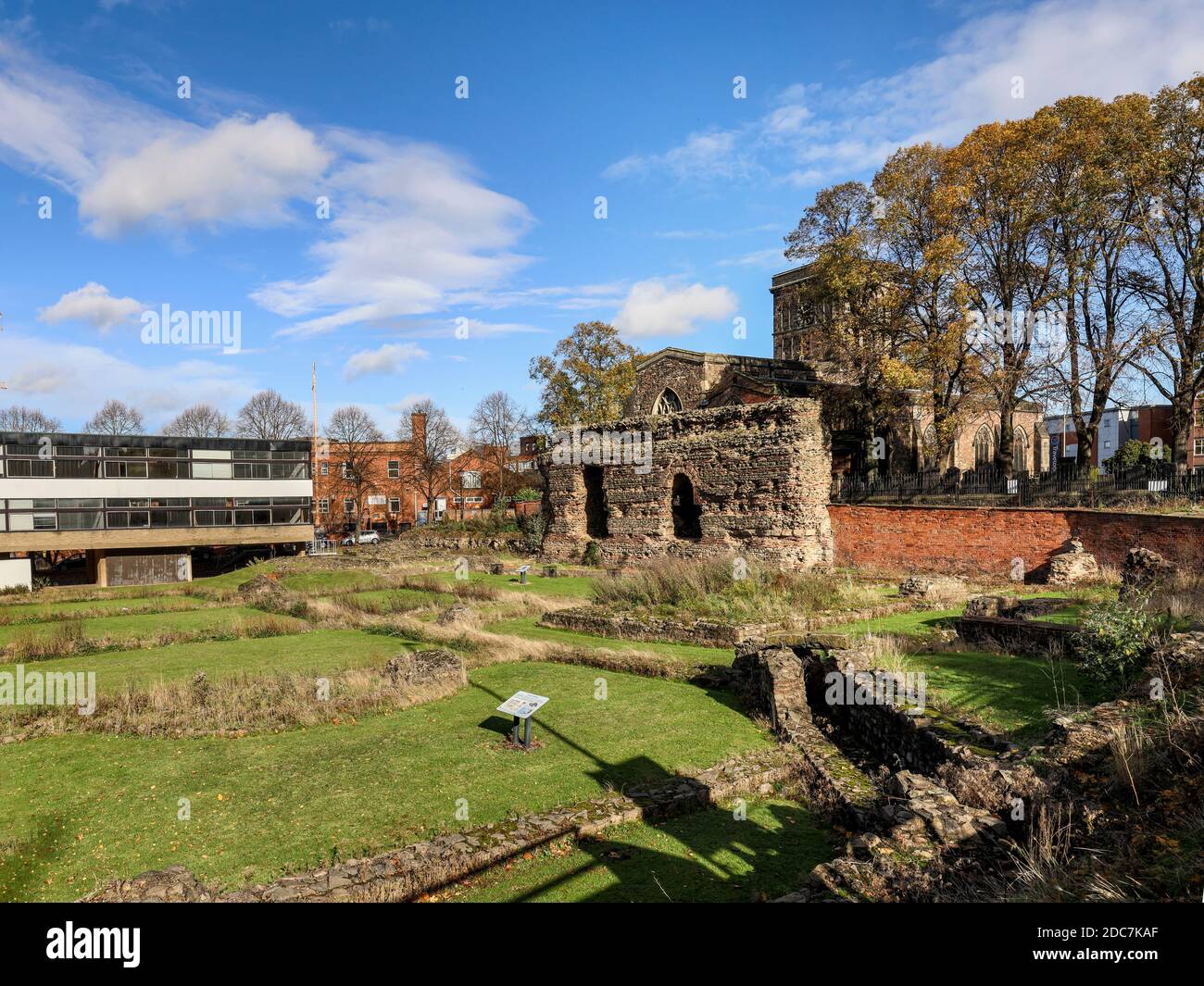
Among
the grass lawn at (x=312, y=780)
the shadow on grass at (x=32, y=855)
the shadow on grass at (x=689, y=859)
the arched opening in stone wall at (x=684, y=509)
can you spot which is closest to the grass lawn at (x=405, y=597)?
the arched opening in stone wall at (x=684, y=509)

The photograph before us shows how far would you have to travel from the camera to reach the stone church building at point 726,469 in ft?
73.4

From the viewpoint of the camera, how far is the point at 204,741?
28.8ft

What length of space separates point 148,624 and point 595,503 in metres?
18.3

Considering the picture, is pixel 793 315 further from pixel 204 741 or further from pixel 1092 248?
pixel 204 741

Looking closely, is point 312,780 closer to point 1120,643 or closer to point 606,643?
point 606,643

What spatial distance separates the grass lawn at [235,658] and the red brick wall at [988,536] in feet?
50.8

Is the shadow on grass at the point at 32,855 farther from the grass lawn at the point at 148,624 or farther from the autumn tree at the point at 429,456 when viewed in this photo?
the autumn tree at the point at 429,456

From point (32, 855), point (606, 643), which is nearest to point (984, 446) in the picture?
point (606, 643)

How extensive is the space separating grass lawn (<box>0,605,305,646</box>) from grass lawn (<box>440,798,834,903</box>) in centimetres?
1391

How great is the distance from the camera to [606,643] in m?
14.6

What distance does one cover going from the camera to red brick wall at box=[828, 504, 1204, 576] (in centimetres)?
1639

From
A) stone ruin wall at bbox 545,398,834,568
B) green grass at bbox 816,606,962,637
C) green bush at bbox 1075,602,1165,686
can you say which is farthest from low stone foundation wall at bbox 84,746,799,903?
stone ruin wall at bbox 545,398,834,568
